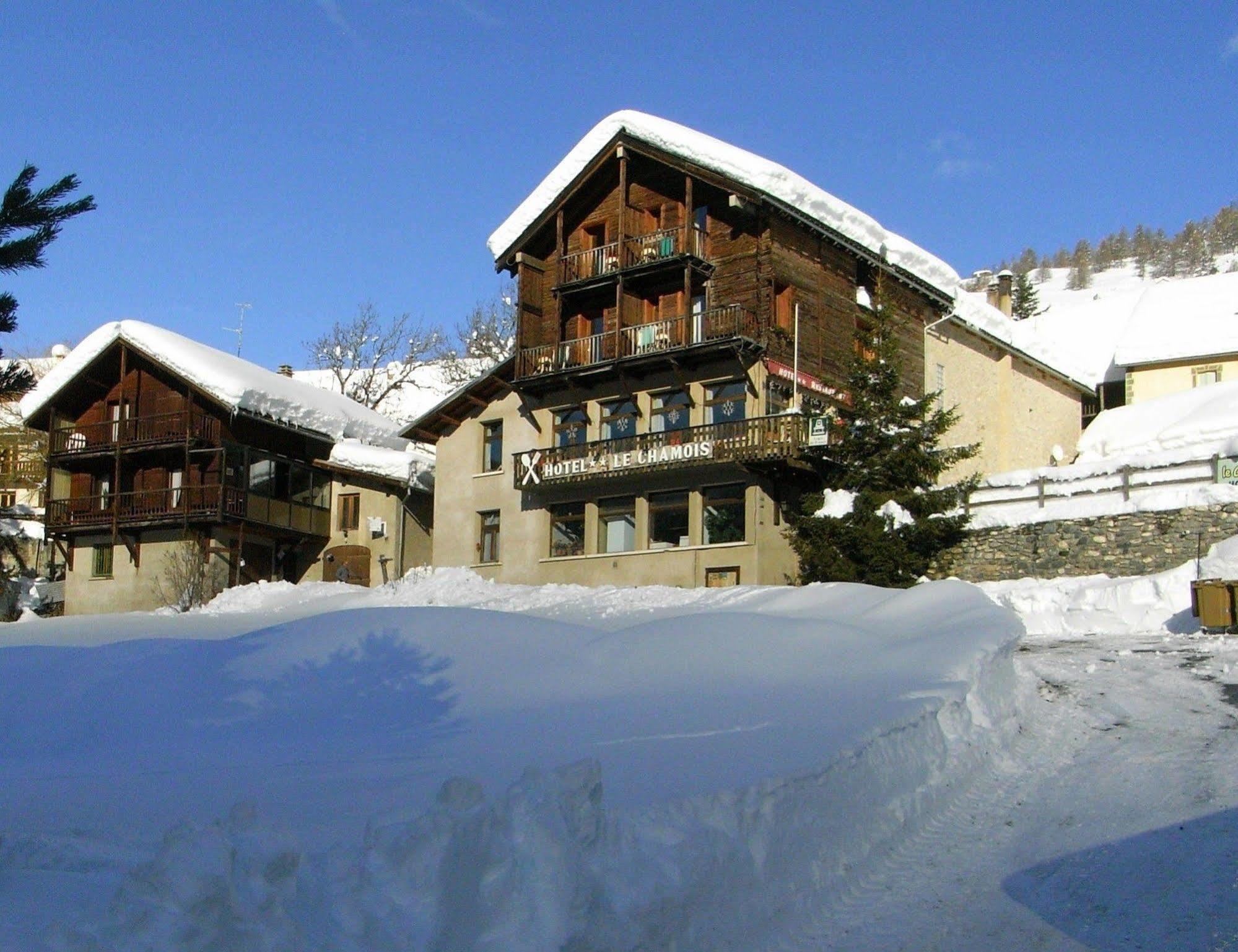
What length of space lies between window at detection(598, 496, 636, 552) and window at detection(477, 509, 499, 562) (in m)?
3.76

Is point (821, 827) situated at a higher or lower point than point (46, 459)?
lower

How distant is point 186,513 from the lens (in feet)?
124

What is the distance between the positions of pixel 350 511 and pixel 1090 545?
79.7 ft

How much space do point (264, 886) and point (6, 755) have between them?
5964mm

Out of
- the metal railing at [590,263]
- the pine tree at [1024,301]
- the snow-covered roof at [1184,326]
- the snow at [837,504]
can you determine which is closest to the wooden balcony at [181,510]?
the metal railing at [590,263]

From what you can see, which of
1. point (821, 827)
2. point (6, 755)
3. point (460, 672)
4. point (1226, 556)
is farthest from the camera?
point (1226, 556)

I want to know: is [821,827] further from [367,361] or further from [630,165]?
[367,361]

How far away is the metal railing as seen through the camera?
1305 inches

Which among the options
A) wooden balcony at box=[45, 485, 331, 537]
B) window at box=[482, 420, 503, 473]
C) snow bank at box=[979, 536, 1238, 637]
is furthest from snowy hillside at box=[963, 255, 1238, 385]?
wooden balcony at box=[45, 485, 331, 537]

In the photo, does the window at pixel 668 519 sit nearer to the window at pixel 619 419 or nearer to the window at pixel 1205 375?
the window at pixel 619 419

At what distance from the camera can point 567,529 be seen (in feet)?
111

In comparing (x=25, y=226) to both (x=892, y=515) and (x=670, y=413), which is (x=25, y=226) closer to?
(x=892, y=515)

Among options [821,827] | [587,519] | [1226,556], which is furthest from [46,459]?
[821,827]

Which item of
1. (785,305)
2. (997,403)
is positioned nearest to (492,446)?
(785,305)
